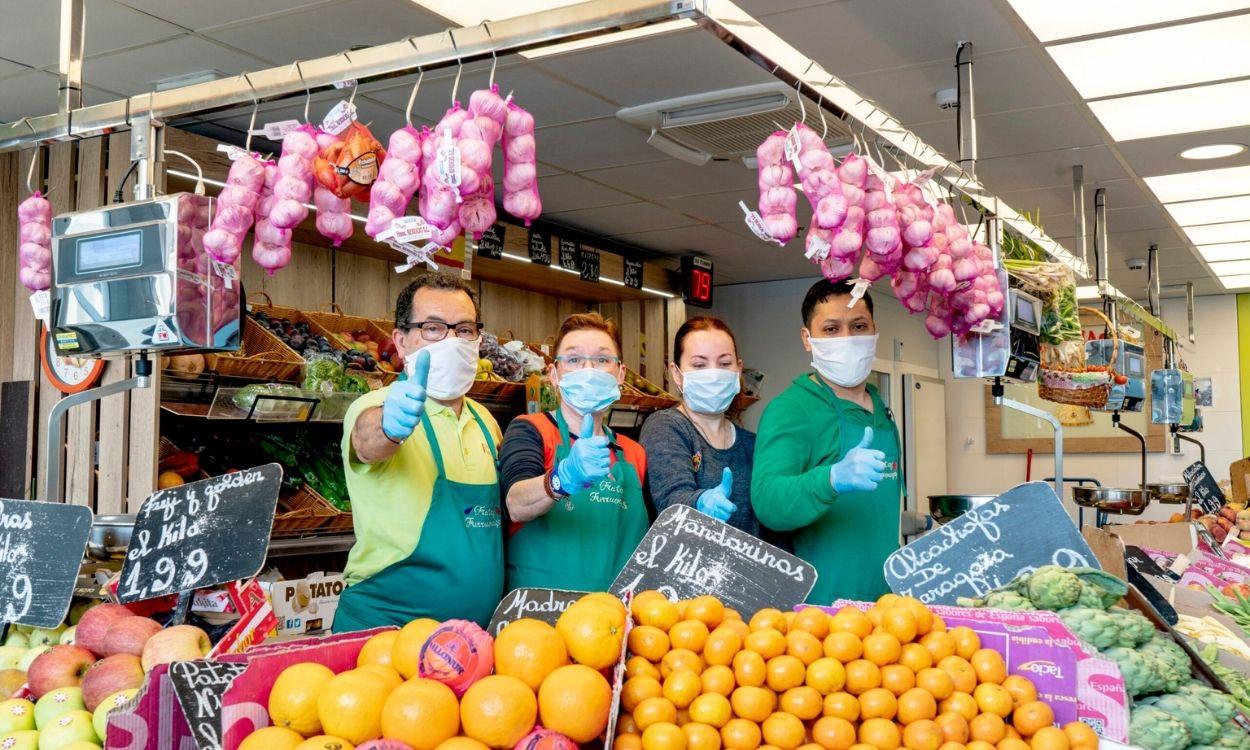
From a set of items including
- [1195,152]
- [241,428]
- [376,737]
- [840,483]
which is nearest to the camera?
[376,737]

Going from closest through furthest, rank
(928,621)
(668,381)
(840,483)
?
(928,621), (840,483), (668,381)

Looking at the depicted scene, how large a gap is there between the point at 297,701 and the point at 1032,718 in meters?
1.15

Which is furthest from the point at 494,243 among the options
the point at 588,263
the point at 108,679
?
the point at 108,679

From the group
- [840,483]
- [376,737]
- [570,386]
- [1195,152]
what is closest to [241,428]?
[570,386]

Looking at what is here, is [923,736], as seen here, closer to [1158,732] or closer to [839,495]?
[1158,732]

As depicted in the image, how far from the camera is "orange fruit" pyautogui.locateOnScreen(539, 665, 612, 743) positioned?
1.47 metres

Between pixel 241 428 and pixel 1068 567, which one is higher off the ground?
pixel 241 428

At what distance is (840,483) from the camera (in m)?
Answer: 2.40

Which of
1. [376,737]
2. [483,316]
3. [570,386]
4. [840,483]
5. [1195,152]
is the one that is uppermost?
[1195,152]

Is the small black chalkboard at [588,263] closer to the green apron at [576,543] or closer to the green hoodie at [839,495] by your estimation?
the green hoodie at [839,495]

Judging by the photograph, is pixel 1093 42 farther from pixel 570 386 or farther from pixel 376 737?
pixel 376 737

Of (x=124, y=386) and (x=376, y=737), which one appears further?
(x=124, y=386)

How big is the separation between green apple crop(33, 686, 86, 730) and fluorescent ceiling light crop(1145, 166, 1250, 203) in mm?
6171

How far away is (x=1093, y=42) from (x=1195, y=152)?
1.97 metres
